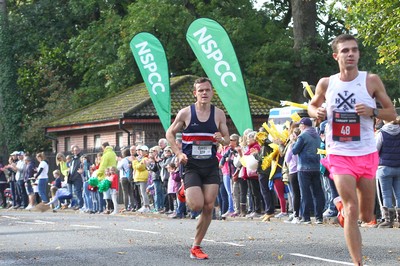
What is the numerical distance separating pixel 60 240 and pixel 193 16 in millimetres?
36994

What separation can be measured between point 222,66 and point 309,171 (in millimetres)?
8206

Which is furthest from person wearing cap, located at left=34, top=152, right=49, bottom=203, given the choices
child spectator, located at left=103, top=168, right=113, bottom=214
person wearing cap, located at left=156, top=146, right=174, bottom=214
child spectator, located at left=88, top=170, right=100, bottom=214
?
person wearing cap, located at left=156, top=146, right=174, bottom=214

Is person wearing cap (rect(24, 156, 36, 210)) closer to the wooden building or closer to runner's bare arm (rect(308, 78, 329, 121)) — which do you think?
the wooden building

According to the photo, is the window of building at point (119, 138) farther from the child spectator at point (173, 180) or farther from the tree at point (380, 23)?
the child spectator at point (173, 180)

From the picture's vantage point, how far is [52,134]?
57.4m

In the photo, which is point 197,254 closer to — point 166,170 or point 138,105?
point 166,170

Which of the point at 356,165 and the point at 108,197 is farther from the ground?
the point at 356,165

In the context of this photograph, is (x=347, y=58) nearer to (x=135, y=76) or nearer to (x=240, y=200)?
(x=240, y=200)

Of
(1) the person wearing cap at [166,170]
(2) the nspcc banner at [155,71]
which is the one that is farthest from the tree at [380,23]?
(1) the person wearing cap at [166,170]

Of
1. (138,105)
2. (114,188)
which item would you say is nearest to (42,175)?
(114,188)

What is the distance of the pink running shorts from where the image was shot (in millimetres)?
9945

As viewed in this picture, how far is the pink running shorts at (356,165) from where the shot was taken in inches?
392

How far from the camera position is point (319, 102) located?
10.4 meters

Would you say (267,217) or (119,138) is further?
(119,138)
